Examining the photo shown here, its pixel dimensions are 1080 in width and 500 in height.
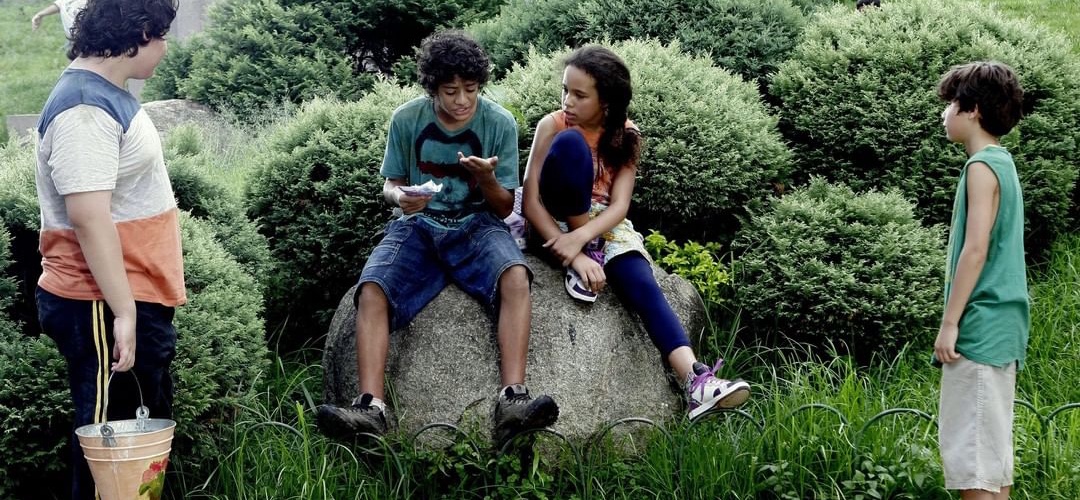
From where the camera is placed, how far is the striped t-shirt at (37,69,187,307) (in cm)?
311

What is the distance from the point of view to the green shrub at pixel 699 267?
5.39 metres

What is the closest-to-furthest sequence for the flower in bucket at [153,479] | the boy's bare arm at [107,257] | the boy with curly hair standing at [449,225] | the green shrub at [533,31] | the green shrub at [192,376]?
the boy's bare arm at [107,257] → the flower in bucket at [153,479] → the green shrub at [192,376] → the boy with curly hair standing at [449,225] → the green shrub at [533,31]

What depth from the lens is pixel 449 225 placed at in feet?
14.6

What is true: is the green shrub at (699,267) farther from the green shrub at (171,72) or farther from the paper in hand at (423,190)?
the green shrub at (171,72)

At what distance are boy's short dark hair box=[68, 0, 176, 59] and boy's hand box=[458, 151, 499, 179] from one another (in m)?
1.19

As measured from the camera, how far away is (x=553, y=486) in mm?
4109

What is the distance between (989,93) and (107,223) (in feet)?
9.04

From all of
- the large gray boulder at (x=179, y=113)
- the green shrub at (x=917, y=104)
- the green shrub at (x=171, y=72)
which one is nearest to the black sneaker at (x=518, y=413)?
the green shrub at (x=917, y=104)

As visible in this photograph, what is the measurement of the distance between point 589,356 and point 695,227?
6.03 ft

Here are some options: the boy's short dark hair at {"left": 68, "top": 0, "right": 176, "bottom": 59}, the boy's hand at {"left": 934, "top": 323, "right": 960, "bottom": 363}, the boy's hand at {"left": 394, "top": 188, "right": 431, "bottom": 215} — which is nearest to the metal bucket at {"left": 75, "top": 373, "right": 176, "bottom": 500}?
the boy's short dark hair at {"left": 68, "top": 0, "right": 176, "bottom": 59}

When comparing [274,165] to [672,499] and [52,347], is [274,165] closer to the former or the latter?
[52,347]

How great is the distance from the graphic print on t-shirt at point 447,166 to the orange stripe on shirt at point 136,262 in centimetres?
120

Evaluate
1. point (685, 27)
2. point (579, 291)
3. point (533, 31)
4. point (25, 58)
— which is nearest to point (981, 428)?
point (579, 291)

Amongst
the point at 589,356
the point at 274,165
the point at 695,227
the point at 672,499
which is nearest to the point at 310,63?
the point at 274,165
